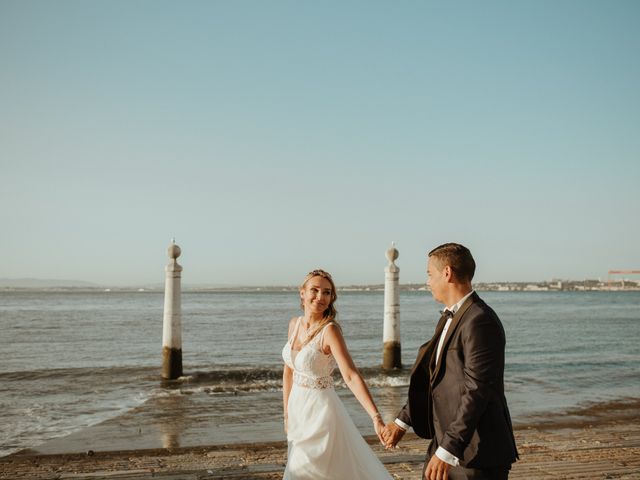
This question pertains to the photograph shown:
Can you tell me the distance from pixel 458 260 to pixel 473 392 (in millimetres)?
649

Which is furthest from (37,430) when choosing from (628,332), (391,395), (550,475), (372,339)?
(628,332)

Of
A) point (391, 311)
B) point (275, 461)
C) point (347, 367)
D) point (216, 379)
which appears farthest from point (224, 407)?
point (347, 367)

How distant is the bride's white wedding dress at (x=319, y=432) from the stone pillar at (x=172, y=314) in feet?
31.5

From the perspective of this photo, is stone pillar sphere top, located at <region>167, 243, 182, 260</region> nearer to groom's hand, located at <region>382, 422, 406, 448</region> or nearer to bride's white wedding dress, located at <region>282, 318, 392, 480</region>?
bride's white wedding dress, located at <region>282, 318, 392, 480</region>

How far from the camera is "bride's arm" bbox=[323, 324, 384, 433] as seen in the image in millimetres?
4031

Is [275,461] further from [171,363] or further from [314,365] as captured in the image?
[171,363]

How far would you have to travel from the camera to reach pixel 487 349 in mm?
2820

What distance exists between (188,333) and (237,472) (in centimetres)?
2593

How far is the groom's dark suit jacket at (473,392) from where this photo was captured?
9.20ft

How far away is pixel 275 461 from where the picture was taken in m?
6.07

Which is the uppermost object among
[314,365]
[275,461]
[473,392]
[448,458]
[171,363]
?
[473,392]

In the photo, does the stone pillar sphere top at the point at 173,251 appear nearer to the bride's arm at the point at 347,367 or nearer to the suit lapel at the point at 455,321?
the bride's arm at the point at 347,367

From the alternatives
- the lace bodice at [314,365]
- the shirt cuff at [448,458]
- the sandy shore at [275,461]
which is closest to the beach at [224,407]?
the sandy shore at [275,461]

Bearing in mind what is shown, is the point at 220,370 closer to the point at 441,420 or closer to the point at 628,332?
the point at 441,420
